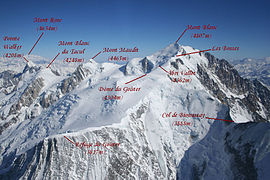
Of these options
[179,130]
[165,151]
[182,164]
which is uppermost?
[179,130]

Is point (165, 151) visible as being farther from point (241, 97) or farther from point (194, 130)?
point (241, 97)

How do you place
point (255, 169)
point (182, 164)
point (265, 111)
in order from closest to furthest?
point (255, 169) → point (182, 164) → point (265, 111)

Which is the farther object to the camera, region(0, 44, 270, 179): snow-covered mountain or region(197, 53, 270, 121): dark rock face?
region(197, 53, 270, 121): dark rock face

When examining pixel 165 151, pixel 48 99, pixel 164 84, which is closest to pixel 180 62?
pixel 164 84

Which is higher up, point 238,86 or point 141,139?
point 238,86

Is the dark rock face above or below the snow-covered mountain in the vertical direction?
above

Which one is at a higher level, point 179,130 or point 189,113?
point 189,113

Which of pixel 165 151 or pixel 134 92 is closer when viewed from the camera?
pixel 165 151

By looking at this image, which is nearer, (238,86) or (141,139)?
(141,139)

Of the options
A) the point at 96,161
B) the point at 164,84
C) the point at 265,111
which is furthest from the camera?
the point at 265,111

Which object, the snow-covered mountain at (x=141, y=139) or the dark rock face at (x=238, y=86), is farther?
the dark rock face at (x=238, y=86)

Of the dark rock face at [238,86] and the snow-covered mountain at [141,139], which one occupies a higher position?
the dark rock face at [238,86]
